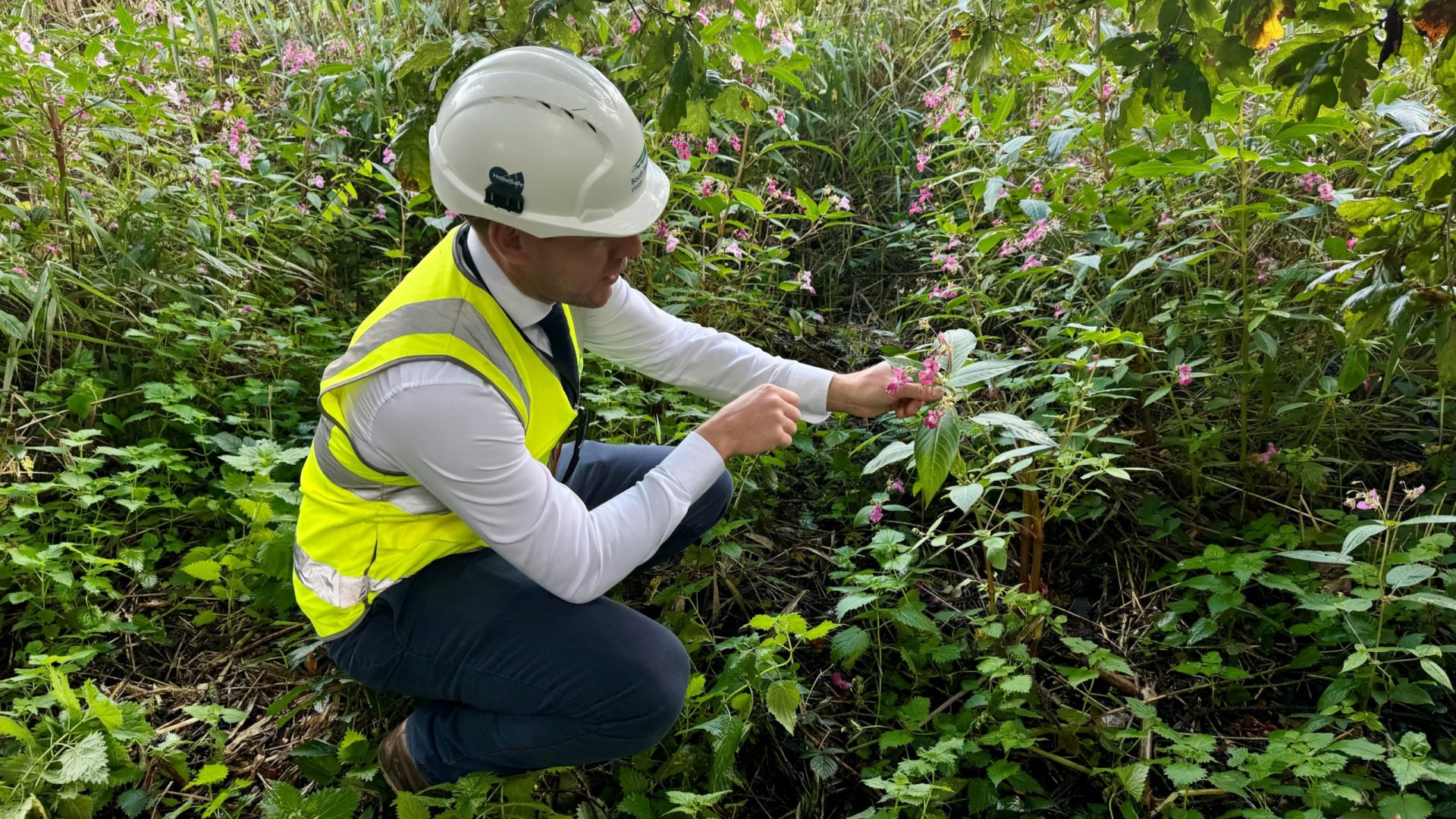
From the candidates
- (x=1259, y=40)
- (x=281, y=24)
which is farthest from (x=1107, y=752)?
(x=281, y=24)

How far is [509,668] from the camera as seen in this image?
5.42ft

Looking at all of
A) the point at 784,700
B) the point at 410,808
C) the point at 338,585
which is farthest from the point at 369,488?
the point at 784,700

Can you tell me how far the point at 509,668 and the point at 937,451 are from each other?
863mm

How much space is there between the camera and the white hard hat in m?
1.49

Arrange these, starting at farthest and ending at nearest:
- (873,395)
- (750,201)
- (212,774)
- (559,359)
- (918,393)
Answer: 1. (750,201)
2. (873,395)
3. (918,393)
4. (559,359)
5. (212,774)

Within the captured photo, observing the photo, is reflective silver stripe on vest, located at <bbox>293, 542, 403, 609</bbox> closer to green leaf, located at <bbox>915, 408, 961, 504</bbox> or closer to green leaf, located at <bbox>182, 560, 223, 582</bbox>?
green leaf, located at <bbox>182, 560, 223, 582</bbox>

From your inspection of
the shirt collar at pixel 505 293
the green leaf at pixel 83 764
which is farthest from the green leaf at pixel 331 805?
the shirt collar at pixel 505 293

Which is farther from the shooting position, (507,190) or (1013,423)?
(1013,423)

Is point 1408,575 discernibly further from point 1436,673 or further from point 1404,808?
point 1404,808

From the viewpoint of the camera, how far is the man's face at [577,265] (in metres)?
1.59

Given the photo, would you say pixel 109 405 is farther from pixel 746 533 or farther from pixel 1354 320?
pixel 1354 320

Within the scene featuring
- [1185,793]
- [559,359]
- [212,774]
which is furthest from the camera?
[559,359]

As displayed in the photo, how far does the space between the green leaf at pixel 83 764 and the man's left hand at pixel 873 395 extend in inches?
63.0

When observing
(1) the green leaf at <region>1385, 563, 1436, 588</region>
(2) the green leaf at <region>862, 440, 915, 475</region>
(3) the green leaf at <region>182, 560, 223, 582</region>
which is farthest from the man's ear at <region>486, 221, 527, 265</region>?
(1) the green leaf at <region>1385, 563, 1436, 588</region>
